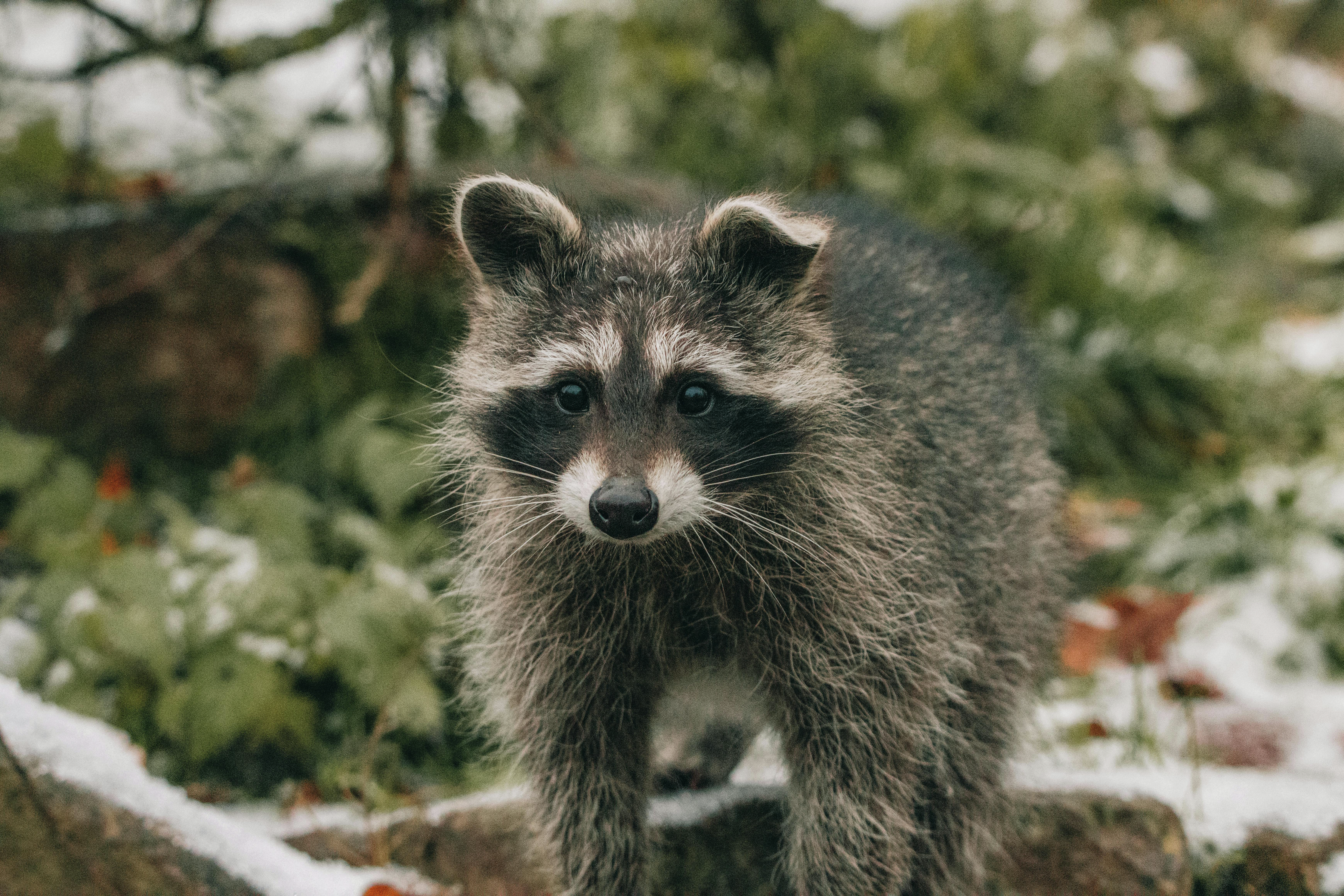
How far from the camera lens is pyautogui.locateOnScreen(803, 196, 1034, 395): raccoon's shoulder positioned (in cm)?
268

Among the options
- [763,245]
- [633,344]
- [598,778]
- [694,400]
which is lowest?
[598,778]

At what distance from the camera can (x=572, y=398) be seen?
Answer: 2314mm

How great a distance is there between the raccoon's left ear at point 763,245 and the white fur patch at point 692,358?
20 centimetres

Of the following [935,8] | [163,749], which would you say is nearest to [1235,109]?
[935,8]

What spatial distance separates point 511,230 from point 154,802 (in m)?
1.44

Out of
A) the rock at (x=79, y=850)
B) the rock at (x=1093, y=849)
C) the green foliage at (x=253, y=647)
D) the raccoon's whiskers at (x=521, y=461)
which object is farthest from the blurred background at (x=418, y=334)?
the rock at (x=79, y=850)

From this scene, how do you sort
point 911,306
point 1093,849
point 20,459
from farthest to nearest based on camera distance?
point 20,459 < point 911,306 < point 1093,849

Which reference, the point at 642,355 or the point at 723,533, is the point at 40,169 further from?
the point at 723,533

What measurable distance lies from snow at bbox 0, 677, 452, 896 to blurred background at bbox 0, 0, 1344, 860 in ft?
1.63

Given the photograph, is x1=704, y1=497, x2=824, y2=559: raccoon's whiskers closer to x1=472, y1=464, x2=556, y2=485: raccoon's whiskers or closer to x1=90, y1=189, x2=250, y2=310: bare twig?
x1=472, y1=464, x2=556, y2=485: raccoon's whiskers

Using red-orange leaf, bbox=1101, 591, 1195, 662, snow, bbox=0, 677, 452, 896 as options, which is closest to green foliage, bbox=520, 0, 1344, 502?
red-orange leaf, bbox=1101, 591, 1195, 662

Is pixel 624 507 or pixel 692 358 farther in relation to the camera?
pixel 692 358

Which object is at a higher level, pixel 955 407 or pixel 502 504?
pixel 955 407

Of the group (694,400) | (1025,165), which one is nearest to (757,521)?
(694,400)
